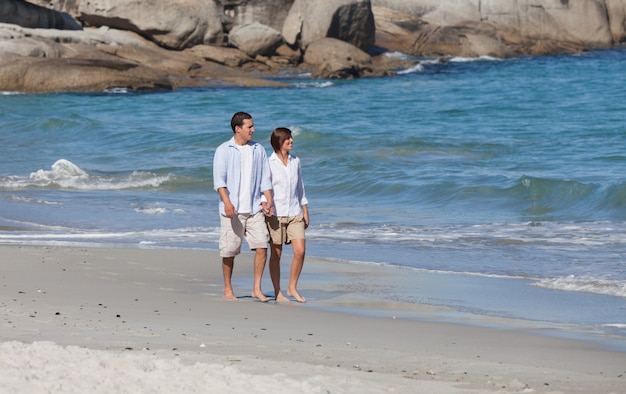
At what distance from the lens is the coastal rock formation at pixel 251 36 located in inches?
Result: 1329

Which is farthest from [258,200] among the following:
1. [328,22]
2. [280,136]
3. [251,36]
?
[328,22]

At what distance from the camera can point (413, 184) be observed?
15984 mm

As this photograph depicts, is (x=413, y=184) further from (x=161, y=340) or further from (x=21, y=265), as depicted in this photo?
(x=161, y=340)

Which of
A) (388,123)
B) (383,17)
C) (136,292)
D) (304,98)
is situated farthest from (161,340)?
(383,17)

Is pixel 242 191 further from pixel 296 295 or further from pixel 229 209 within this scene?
pixel 296 295

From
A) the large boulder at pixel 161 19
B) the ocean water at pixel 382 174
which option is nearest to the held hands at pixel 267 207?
the ocean water at pixel 382 174

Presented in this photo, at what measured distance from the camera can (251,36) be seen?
135ft

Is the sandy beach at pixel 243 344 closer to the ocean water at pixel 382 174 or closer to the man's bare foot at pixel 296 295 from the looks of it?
the man's bare foot at pixel 296 295

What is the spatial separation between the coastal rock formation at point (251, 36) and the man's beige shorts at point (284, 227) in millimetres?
25585

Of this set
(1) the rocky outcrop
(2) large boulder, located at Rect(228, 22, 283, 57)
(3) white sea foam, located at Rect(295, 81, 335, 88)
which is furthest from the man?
(1) the rocky outcrop

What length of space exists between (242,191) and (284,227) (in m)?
0.48

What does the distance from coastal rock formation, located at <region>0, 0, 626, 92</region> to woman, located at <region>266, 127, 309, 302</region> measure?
83.9 ft

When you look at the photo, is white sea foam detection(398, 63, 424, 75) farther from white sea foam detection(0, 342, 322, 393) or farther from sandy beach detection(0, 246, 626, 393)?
white sea foam detection(0, 342, 322, 393)

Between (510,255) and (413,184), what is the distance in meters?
5.38
